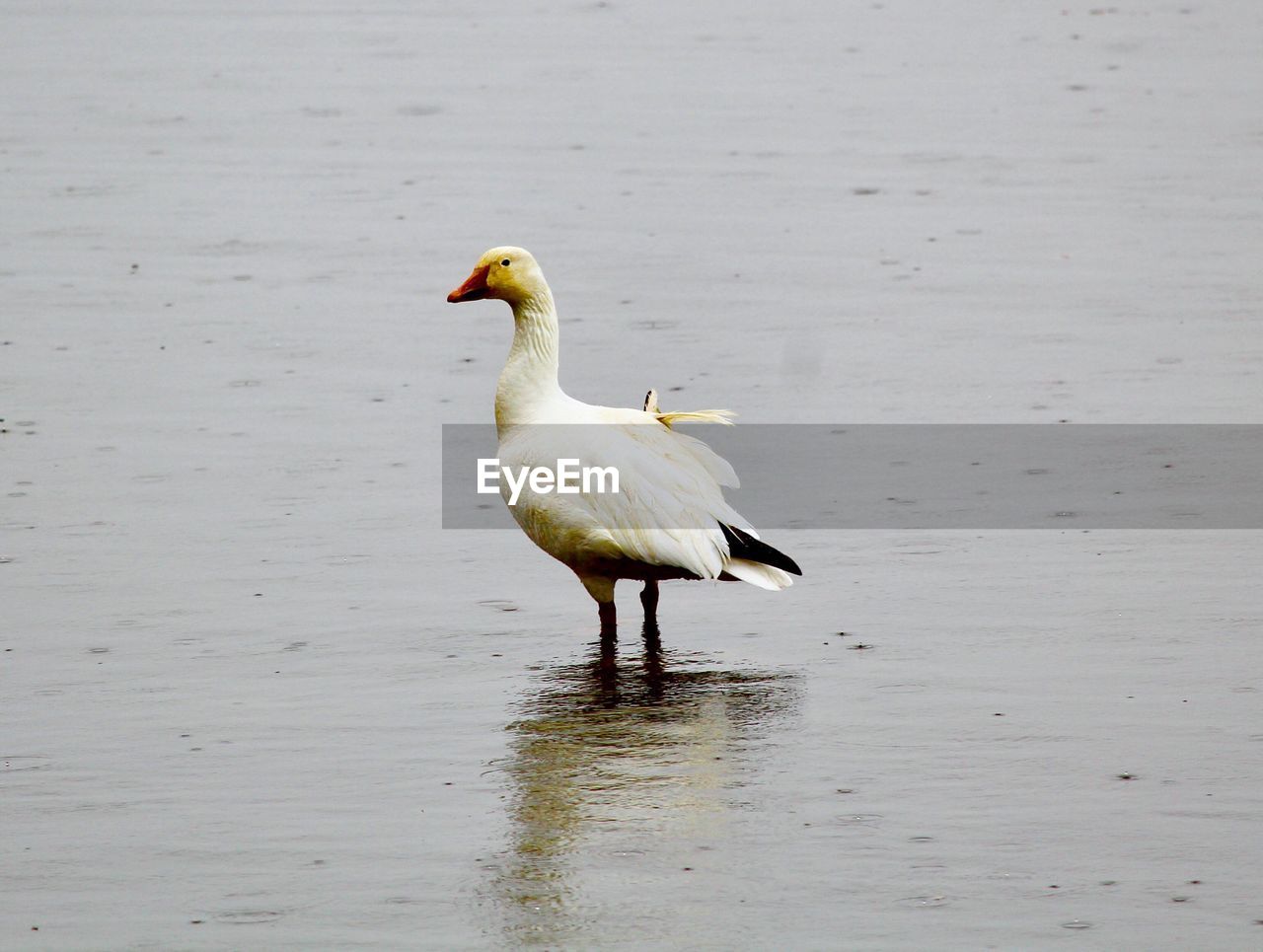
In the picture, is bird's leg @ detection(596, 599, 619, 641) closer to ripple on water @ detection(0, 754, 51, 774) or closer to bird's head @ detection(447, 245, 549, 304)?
bird's head @ detection(447, 245, 549, 304)

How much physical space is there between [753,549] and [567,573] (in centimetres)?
149

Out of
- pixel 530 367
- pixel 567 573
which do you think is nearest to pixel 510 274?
pixel 530 367

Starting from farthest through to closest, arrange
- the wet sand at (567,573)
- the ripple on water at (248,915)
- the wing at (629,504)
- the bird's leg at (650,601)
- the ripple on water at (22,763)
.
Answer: the bird's leg at (650,601) < the wing at (629,504) < the ripple on water at (22,763) < the wet sand at (567,573) < the ripple on water at (248,915)

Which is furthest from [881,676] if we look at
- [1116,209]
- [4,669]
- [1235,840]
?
[1116,209]

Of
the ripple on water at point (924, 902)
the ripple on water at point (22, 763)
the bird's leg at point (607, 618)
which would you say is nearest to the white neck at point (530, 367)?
the bird's leg at point (607, 618)

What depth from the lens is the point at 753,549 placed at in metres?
8.70

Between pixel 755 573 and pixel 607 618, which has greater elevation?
pixel 755 573

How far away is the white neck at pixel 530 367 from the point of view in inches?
358

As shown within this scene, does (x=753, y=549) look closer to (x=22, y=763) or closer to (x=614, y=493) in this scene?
(x=614, y=493)

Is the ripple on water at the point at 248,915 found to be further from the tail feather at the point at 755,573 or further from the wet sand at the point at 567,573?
the tail feather at the point at 755,573

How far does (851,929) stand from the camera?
618 cm

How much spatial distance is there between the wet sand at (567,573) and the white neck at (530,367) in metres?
0.88

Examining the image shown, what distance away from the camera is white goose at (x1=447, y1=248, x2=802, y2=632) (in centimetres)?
865

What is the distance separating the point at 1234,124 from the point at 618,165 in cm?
564
